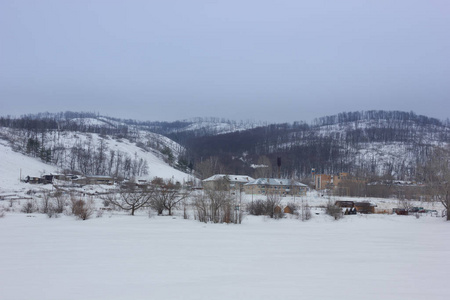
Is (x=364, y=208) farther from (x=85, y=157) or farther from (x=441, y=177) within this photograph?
(x=85, y=157)

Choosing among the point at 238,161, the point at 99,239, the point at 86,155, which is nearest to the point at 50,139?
the point at 86,155

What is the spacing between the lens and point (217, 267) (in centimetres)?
1001

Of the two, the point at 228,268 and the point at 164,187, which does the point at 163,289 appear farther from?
the point at 164,187

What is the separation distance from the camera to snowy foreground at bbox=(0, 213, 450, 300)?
7582 mm

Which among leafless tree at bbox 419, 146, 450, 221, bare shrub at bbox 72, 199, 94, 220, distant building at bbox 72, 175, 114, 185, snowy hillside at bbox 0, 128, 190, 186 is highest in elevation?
snowy hillside at bbox 0, 128, 190, 186

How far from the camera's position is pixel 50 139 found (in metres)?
104

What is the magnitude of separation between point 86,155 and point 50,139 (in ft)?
55.1

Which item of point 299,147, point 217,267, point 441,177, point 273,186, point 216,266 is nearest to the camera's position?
point 217,267

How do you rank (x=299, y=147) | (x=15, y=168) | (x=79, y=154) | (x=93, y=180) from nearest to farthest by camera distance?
(x=15, y=168) → (x=93, y=180) → (x=79, y=154) → (x=299, y=147)

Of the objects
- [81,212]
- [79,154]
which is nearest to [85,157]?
[79,154]

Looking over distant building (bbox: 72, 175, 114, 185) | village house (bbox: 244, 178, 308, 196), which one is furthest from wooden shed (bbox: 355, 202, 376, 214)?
distant building (bbox: 72, 175, 114, 185)

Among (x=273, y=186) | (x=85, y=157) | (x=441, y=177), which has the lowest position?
(x=273, y=186)

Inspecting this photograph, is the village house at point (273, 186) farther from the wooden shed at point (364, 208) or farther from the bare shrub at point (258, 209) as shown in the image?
the bare shrub at point (258, 209)

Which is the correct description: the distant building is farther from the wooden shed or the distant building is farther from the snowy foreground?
the snowy foreground
